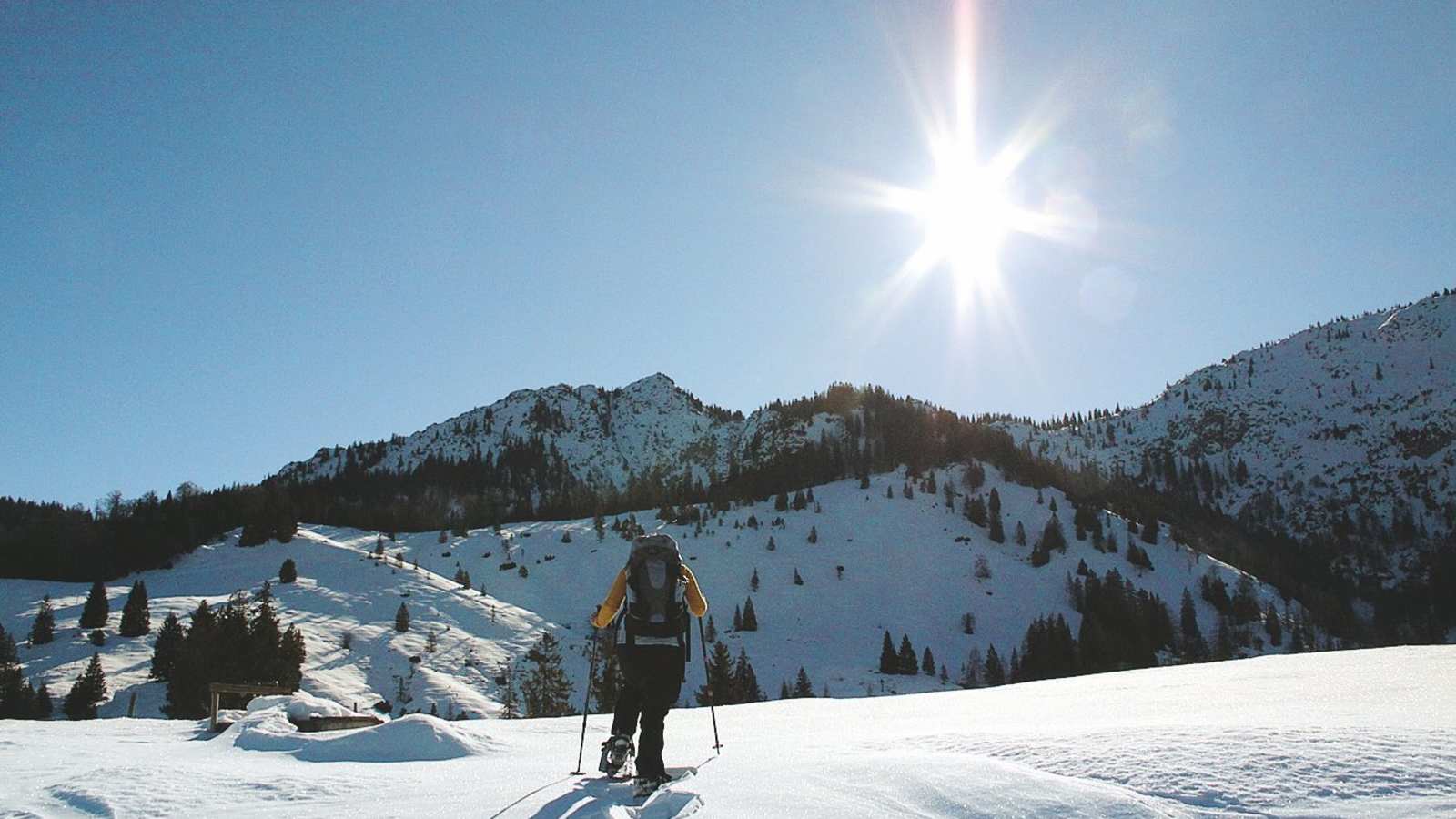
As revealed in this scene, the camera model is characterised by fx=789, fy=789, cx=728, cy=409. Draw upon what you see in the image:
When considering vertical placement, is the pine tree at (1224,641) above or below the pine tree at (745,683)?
above

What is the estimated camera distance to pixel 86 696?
56.5 metres

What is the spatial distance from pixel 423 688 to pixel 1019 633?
86743 millimetres

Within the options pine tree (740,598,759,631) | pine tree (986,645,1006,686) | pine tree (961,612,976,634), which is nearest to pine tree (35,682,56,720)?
pine tree (740,598,759,631)

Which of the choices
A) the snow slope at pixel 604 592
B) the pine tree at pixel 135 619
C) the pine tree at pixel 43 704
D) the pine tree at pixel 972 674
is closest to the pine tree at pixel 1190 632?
the snow slope at pixel 604 592

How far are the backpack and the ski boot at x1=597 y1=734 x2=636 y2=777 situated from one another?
92 cm

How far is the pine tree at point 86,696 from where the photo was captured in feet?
183

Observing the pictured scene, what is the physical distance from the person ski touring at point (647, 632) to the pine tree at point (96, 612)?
300 feet

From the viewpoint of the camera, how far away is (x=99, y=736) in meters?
13.7

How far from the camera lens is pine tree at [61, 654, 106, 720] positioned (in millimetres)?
55812

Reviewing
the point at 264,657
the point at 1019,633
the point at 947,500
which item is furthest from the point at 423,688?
the point at 947,500

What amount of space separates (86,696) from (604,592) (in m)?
73.2

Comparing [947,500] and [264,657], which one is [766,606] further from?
[264,657]

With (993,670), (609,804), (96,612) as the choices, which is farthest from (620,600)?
(993,670)

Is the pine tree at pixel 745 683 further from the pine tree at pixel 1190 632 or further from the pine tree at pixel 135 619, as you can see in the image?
the pine tree at pixel 1190 632
